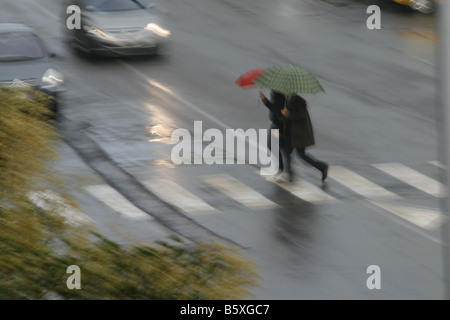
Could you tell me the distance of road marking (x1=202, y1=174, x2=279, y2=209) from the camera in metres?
13.9

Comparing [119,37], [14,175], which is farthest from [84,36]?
[14,175]

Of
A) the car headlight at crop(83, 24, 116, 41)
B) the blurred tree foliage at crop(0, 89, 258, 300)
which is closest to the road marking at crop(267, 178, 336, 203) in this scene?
the blurred tree foliage at crop(0, 89, 258, 300)

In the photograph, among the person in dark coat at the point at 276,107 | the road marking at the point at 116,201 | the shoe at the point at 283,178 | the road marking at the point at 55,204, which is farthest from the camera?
the shoe at the point at 283,178

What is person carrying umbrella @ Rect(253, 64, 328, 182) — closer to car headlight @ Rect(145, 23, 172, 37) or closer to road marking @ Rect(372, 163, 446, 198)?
road marking @ Rect(372, 163, 446, 198)

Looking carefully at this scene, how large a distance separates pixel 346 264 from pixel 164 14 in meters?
18.0

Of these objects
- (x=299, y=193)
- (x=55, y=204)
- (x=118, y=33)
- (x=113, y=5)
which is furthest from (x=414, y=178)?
(x=113, y=5)

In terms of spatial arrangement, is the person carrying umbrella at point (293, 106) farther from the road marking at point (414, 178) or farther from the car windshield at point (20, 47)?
the car windshield at point (20, 47)

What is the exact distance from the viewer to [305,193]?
47.5 ft

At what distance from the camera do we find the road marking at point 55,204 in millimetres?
6766

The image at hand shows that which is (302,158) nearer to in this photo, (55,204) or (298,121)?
(298,121)

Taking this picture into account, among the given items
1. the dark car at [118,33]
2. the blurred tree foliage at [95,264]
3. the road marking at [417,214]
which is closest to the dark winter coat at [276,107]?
the road marking at [417,214]

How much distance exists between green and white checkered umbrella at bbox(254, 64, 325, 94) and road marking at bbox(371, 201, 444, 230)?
6.61 ft

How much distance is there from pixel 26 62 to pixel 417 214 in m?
8.96

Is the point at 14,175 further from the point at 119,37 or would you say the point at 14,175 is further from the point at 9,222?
the point at 119,37
